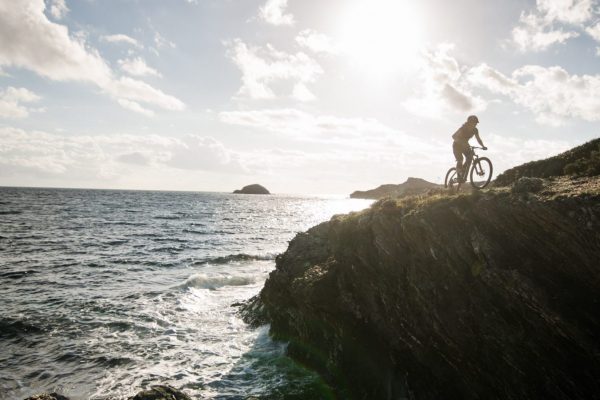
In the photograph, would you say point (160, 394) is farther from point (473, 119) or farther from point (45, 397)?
point (473, 119)

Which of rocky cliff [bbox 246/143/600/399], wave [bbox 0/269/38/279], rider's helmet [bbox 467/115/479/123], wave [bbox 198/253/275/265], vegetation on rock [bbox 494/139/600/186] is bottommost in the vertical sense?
wave [bbox 0/269/38/279]

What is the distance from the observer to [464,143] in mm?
16000

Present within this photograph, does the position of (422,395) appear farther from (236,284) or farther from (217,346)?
(236,284)

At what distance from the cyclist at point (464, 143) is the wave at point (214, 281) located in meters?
19.1

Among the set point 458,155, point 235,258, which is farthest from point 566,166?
point 235,258

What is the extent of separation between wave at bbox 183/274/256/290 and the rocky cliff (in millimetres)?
12787

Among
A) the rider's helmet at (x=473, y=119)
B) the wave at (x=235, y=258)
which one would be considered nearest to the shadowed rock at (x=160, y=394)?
the rider's helmet at (x=473, y=119)

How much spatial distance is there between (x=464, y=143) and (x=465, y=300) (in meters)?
7.74

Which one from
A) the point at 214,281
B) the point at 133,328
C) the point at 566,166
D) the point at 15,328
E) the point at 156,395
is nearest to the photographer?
the point at 156,395

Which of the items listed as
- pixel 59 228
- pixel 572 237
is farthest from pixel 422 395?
pixel 59 228

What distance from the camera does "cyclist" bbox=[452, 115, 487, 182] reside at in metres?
15.7

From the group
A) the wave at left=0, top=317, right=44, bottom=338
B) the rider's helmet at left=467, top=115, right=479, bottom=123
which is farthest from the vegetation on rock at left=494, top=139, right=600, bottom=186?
the wave at left=0, top=317, right=44, bottom=338

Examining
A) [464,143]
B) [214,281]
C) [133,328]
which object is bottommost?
[133,328]

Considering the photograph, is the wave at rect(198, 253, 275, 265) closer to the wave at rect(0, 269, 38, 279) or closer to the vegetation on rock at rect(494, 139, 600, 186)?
the wave at rect(0, 269, 38, 279)
